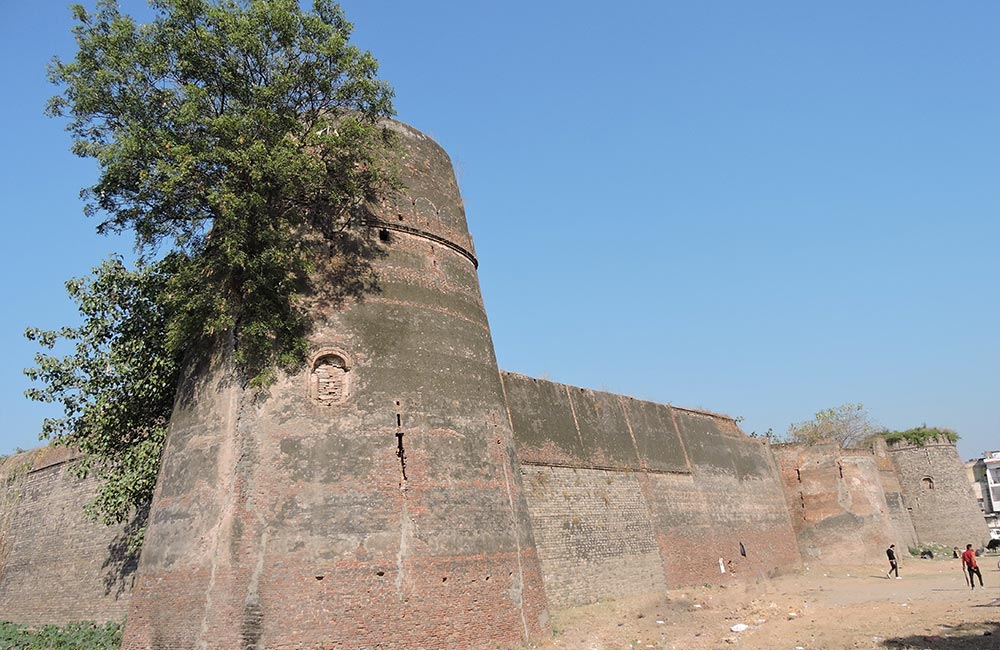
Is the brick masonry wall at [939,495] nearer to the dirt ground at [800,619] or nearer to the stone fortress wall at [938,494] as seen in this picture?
the stone fortress wall at [938,494]

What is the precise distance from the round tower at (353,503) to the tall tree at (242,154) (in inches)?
24.8

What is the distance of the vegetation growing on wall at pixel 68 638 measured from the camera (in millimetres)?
14594

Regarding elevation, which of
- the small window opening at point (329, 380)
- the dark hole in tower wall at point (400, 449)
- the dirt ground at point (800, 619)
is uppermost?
the small window opening at point (329, 380)

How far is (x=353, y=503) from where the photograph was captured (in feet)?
32.2

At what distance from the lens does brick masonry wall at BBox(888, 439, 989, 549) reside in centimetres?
3250

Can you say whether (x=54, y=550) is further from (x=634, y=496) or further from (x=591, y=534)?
(x=634, y=496)

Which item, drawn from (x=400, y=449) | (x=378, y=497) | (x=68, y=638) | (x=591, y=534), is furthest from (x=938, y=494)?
(x=68, y=638)

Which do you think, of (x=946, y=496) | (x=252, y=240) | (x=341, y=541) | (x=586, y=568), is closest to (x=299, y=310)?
(x=252, y=240)

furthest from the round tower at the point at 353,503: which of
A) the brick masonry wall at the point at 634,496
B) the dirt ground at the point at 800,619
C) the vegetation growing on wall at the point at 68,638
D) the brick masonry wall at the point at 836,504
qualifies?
the brick masonry wall at the point at 836,504

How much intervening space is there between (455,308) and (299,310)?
2716 mm

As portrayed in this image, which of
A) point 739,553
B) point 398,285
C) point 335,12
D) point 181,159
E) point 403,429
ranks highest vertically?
point 335,12

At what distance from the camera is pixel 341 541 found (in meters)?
9.59

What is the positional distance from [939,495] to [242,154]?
114ft

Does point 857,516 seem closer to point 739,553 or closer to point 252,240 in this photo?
point 739,553
